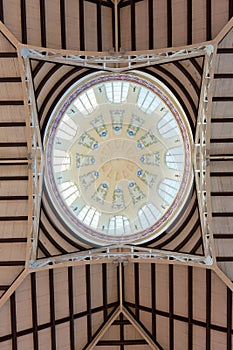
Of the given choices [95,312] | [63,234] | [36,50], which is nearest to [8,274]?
[63,234]

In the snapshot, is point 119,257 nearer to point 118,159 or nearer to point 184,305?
point 184,305

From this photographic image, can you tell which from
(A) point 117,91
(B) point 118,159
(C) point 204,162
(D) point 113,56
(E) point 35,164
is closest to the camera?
(D) point 113,56

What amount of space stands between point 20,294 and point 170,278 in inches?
240

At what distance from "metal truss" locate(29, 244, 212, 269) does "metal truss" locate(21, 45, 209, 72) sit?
7.19 meters

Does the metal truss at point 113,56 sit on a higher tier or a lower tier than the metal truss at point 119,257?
higher

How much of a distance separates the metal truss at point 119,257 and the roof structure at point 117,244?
0.16 feet

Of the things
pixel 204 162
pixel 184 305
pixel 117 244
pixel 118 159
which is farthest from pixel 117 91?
pixel 184 305

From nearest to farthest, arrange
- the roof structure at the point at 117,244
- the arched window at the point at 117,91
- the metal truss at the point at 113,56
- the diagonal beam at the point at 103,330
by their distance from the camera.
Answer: the metal truss at the point at 113,56
the roof structure at the point at 117,244
the diagonal beam at the point at 103,330
the arched window at the point at 117,91

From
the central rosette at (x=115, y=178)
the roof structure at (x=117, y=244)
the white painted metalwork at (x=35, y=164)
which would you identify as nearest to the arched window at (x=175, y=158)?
the central rosette at (x=115, y=178)

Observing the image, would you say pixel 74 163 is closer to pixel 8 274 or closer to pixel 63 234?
pixel 63 234

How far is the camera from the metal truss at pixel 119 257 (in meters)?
17.1

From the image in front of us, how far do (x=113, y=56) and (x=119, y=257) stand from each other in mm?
7836

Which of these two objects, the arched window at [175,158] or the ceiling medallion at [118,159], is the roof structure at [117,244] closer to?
the ceiling medallion at [118,159]

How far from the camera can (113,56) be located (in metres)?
16.7
